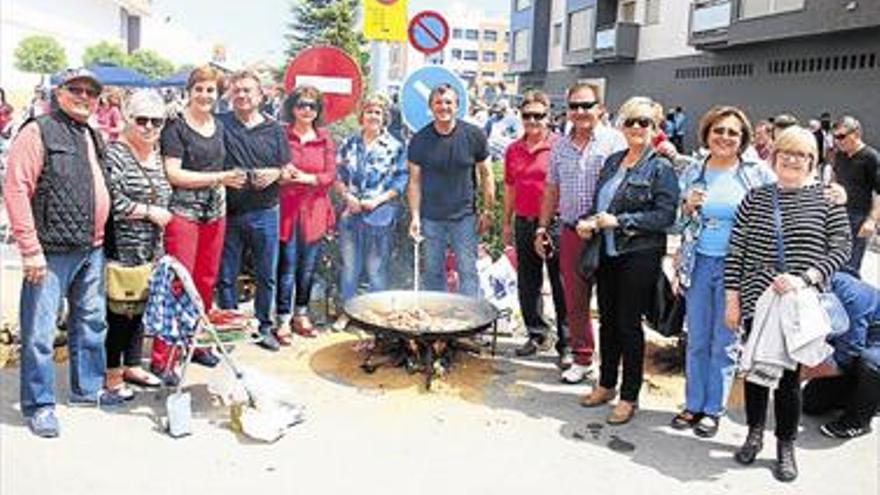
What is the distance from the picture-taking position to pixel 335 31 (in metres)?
39.3

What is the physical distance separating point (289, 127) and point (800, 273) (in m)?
3.84

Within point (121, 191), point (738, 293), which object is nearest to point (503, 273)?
point (738, 293)

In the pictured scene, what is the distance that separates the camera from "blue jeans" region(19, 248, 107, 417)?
4.64 metres

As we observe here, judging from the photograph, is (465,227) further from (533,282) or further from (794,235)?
(794,235)

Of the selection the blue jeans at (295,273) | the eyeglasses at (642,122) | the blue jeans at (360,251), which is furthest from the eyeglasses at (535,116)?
the blue jeans at (295,273)

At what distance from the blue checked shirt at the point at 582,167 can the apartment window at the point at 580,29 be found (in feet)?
114

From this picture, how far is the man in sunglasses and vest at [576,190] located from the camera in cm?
555

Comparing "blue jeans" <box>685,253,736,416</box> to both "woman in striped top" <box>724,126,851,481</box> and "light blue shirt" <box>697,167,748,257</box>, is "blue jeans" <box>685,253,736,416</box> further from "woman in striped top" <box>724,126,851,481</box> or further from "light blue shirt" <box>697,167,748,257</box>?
"woman in striped top" <box>724,126,851,481</box>

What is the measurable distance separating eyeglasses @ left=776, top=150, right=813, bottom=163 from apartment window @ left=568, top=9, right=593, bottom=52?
117 feet

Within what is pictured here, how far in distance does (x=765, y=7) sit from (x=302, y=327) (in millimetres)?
21759

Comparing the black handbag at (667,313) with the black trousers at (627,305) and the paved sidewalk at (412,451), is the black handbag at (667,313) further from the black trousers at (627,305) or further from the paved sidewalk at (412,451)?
the black trousers at (627,305)

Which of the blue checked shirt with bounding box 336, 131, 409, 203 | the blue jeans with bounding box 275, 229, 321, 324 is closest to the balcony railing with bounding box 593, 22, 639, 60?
the blue checked shirt with bounding box 336, 131, 409, 203

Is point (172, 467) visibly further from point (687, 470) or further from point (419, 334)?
point (687, 470)

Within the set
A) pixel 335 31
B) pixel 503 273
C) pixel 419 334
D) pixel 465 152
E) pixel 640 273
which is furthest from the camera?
pixel 335 31
